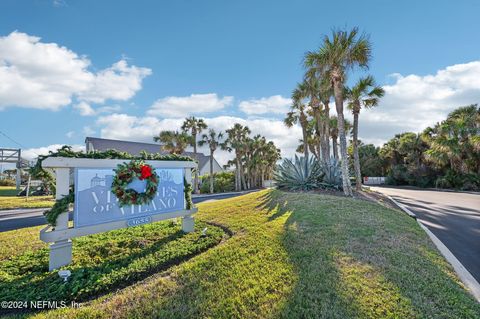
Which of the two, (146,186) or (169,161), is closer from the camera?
(146,186)

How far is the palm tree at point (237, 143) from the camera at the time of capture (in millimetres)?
31781

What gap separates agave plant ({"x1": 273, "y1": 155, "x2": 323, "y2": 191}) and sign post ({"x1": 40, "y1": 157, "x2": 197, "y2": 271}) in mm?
7240

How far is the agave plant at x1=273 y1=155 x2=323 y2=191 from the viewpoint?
11555mm


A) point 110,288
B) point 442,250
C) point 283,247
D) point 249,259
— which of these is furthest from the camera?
point 442,250

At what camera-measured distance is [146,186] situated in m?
5.23

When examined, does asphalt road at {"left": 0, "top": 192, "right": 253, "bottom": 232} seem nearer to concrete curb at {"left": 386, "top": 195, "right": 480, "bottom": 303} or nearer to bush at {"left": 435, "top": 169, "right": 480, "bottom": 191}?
concrete curb at {"left": 386, "top": 195, "right": 480, "bottom": 303}

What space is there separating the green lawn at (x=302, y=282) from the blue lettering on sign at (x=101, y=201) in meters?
0.79

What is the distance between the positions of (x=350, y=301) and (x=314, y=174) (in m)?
9.33

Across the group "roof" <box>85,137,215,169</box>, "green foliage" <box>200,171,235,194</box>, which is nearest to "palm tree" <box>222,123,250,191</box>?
"green foliage" <box>200,171,235,194</box>

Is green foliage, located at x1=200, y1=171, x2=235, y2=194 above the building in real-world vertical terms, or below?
below

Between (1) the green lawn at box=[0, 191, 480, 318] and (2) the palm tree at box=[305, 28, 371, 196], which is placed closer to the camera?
(1) the green lawn at box=[0, 191, 480, 318]

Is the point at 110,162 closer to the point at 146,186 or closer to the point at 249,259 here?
the point at 146,186

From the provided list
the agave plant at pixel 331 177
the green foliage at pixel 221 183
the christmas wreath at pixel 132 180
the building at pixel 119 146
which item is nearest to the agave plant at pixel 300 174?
the agave plant at pixel 331 177

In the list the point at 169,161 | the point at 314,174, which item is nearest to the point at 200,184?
the point at 314,174
